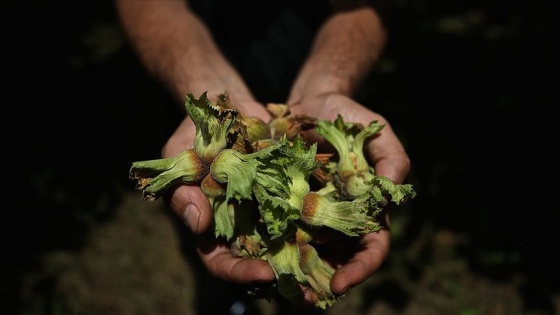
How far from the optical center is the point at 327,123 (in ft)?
9.52

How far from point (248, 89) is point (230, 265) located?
58.2 inches

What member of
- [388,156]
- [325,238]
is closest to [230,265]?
[325,238]

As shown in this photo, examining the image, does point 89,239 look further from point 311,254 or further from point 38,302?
point 311,254

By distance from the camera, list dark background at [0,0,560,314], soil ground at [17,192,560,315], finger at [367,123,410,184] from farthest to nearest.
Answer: dark background at [0,0,560,314] < soil ground at [17,192,560,315] < finger at [367,123,410,184]

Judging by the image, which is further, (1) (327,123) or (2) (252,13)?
(2) (252,13)

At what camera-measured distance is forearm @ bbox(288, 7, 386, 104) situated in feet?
12.1

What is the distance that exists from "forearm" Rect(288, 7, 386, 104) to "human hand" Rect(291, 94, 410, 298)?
0.45m

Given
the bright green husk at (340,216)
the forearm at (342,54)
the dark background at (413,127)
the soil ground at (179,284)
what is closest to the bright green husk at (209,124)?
the bright green husk at (340,216)

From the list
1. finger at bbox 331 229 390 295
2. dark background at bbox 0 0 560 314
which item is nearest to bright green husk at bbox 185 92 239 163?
finger at bbox 331 229 390 295

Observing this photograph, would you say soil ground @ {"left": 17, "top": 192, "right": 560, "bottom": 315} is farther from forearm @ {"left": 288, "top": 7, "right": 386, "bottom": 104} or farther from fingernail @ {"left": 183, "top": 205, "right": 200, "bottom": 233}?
fingernail @ {"left": 183, "top": 205, "right": 200, "bottom": 233}

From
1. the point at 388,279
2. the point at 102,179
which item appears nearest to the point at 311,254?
the point at 388,279

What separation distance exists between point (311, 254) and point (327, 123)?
70cm

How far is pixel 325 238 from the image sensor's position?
8.93 ft

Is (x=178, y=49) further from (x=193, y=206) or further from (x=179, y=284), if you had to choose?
(x=179, y=284)
